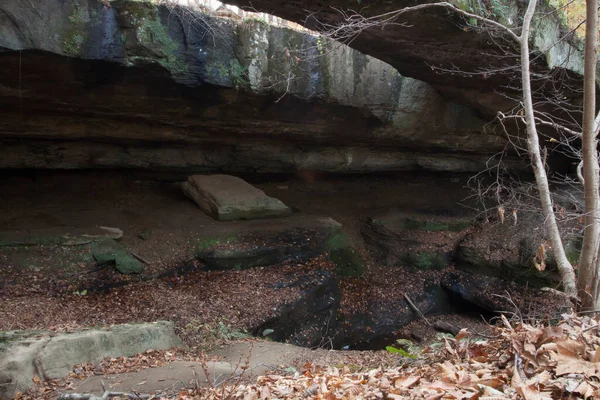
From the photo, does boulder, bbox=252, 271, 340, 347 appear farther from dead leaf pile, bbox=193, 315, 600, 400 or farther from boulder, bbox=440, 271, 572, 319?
dead leaf pile, bbox=193, 315, 600, 400

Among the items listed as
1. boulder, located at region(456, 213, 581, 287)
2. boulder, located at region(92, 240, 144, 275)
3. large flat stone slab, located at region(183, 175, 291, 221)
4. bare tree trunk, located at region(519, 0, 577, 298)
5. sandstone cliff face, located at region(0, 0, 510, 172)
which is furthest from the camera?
large flat stone slab, located at region(183, 175, 291, 221)

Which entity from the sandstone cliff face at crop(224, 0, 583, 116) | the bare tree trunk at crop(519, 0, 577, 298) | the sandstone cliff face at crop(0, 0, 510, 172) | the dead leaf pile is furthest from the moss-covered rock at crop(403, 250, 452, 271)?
the dead leaf pile

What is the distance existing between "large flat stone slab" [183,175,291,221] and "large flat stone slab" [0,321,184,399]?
4.55 metres

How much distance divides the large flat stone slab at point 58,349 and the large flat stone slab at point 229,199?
4554 mm

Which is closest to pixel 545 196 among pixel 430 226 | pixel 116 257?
pixel 430 226

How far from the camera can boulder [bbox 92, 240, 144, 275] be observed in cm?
787

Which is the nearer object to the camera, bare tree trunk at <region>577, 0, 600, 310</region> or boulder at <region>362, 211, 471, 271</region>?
bare tree trunk at <region>577, 0, 600, 310</region>

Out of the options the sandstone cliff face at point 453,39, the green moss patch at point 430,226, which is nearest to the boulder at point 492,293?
the green moss patch at point 430,226

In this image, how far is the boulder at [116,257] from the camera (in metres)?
7.87

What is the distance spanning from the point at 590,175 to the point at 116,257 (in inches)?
302

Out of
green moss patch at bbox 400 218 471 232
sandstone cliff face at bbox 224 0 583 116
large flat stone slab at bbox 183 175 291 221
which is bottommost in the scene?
green moss patch at bbox 400 218 471 232

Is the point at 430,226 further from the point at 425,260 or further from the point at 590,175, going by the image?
the point at 590,175

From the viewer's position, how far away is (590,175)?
442 centimetres

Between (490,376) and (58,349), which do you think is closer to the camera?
(490,376)
